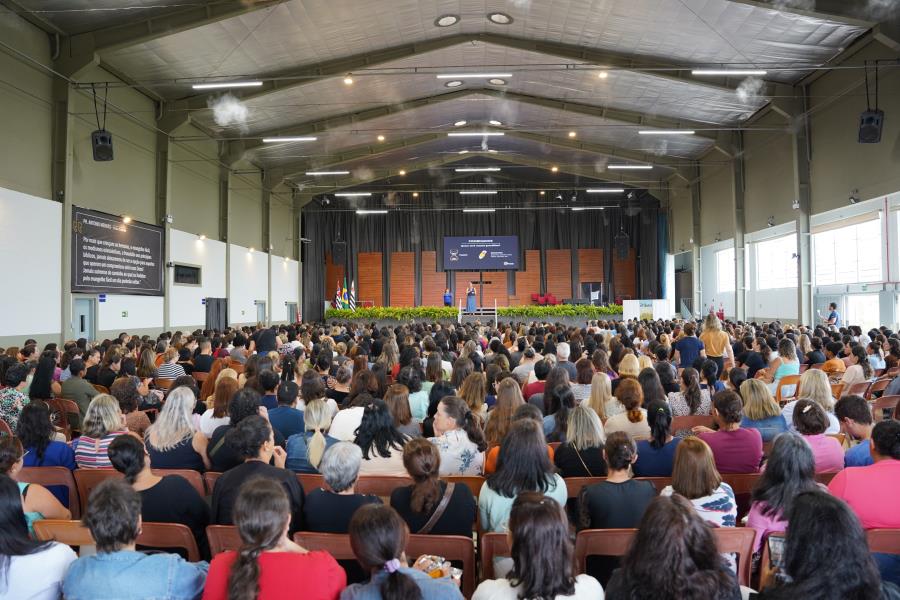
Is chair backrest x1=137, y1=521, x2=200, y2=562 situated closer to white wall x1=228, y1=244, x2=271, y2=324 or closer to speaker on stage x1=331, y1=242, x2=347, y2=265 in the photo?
white wall x1=228, y1=244, x2=271, y2=324

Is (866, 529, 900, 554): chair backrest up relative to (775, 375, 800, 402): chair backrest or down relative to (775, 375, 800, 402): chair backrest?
down

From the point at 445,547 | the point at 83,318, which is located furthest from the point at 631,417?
the point at 83,318

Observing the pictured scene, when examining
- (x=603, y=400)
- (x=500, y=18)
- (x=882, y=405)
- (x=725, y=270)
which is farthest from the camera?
(x=725, y=270)

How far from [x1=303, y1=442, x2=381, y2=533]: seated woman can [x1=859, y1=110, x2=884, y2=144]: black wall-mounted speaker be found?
12119 mm

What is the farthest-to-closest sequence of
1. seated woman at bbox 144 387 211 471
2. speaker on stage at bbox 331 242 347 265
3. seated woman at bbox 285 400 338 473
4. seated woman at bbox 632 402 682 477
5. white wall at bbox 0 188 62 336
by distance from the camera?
speaker on stage at bbox 331 242 347 265
white wall at bbox 0 188 62 336
seated woman at bbox 285 400 338 473
seated woman at bbox 144 387 211 471
seated woman at bbox 632 402 682 477

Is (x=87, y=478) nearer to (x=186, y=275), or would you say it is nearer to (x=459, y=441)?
(x=459, y=441)

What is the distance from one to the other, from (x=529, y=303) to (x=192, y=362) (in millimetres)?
20818

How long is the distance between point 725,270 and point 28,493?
21618mm

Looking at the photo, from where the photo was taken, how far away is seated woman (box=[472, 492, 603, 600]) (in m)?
1.83

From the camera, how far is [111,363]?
741 centimetres

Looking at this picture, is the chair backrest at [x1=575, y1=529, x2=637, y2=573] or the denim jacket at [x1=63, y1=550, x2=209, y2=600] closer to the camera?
the denim jacket at [x1=63, y1=550, x2=209, y2=600]

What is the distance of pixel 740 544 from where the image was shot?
97.4 inches

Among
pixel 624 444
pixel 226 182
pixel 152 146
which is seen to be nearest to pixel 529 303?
pixel 226 182

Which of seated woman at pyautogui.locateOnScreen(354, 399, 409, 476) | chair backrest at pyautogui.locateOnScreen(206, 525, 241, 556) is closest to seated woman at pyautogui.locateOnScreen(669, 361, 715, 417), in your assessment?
seated woman at pyautogui.locateOnScreen(354, 399, 409, 476)
